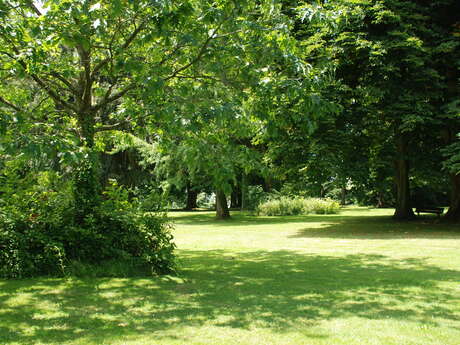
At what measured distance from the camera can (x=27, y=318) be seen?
5.63 m

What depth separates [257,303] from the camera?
20.7ft

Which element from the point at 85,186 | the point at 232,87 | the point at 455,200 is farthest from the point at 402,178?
the point at 85,186

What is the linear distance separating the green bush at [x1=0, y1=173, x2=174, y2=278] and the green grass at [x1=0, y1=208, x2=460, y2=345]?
19.9 inches

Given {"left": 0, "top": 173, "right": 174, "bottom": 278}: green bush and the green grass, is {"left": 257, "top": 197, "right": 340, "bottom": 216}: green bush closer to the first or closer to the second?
the green grass

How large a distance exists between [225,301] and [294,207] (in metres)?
24.6

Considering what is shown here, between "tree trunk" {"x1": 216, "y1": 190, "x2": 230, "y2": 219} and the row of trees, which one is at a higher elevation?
the row of trees

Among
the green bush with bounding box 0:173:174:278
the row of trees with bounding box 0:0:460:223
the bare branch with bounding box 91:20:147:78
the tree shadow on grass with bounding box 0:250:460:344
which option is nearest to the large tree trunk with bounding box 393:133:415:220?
the row of trees with bounding box 0:0:460:223

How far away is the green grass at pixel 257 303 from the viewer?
4859mm

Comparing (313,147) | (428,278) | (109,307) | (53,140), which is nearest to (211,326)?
(109,307)

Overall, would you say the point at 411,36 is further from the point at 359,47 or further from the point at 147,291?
the point at 147,291

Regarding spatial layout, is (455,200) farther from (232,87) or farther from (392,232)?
(232,87)

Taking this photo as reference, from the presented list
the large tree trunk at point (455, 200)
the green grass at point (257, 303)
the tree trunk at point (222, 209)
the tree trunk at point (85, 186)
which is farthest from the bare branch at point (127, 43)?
the tree trunk at point (222, 209)

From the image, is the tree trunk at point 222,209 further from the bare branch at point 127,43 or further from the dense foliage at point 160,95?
the bare branch at point 127,43

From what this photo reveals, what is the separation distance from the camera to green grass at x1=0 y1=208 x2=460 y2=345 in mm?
4859
